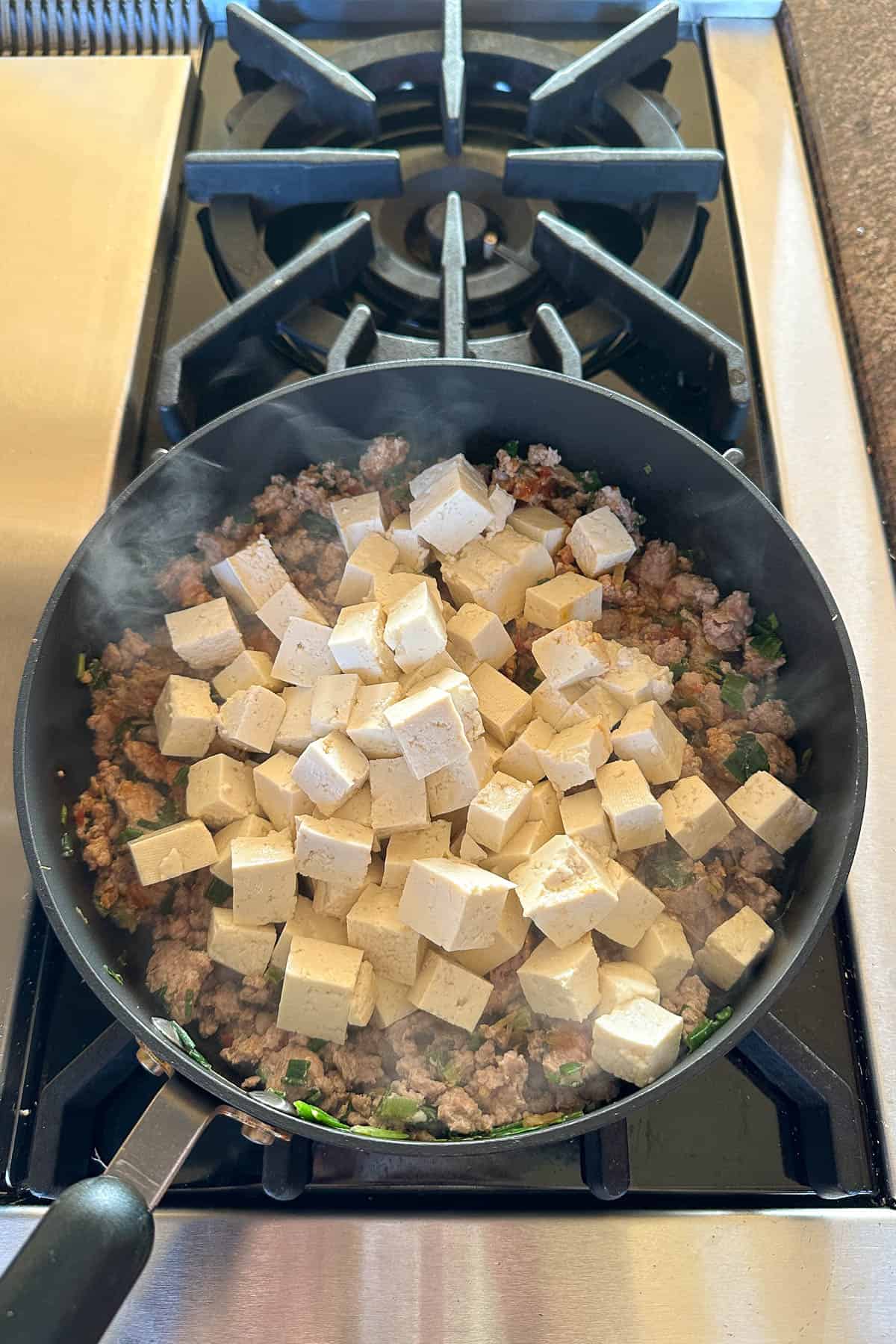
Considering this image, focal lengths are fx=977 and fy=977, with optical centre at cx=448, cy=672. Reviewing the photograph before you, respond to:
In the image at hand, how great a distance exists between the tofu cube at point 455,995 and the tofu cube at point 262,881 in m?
0.19

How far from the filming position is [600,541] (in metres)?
1.27

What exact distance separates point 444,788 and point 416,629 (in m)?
0.19

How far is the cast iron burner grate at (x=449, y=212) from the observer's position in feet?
4.30

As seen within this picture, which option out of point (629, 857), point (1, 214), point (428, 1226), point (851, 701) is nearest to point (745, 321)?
point (851, 701)

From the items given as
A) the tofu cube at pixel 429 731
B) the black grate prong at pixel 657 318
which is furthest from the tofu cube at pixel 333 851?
the black grate prong at pixel 657 318

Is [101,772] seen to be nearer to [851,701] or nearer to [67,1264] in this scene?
[67,1264]

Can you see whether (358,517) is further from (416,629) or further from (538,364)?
(538,364)

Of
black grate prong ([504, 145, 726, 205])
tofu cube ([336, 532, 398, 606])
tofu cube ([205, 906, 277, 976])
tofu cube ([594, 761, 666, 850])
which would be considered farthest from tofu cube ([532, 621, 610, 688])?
black grate prong ([504, 145, 726, 205])

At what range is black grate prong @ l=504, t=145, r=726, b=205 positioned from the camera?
138cm

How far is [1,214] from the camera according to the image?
5.00 ft

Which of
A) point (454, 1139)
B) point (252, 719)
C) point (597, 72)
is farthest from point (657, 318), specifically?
point (454, 1139)

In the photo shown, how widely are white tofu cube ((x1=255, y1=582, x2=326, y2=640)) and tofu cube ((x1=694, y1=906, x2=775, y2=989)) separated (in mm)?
615

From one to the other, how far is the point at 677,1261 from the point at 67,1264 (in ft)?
2.00

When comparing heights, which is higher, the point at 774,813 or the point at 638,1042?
the point at 774,813
